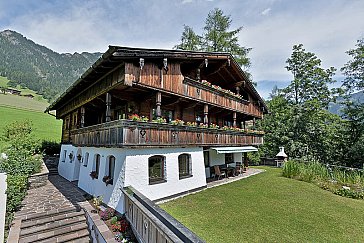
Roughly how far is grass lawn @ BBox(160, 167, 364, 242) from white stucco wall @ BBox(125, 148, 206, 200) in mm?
633

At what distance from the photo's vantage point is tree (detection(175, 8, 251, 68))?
25.7 m

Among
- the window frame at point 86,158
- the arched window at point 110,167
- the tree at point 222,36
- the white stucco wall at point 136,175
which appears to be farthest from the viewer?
the tree at point 222,36

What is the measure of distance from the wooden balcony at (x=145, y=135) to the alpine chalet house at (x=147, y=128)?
0.13 feet

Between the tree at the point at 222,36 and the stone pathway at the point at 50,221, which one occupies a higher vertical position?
the tree at the point at 222,36

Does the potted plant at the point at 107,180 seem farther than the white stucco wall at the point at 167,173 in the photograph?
Yes

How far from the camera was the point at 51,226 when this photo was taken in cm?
821

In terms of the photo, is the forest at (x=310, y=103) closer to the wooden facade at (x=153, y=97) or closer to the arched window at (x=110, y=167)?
the wooden facade at (x=153, y=97)

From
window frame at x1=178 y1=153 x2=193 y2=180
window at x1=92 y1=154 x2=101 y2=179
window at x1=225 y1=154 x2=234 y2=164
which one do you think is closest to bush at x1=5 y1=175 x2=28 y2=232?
window at x1=92 y1=154 x2=101 y2=179

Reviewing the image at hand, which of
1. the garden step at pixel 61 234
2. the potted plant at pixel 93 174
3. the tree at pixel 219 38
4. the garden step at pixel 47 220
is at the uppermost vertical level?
the tree at pixel 219 38

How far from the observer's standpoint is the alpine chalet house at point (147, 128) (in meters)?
8.88

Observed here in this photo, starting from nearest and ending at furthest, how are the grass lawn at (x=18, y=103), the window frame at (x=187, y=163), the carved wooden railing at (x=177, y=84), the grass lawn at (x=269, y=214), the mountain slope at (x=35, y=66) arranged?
the grass lawn at (x=269, y=214) → the carved wooden railing at (x=177, y=84) → the window frame at (x=187, y=163) → the grass lawn at (x=18, y=103) → the mountain slope at (x=35, y=66)

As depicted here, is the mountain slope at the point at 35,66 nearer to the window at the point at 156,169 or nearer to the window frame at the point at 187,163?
the window frame at the point at 187,163

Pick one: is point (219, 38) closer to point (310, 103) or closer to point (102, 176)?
point (310, 103)

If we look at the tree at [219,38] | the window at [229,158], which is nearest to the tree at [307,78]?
the tree at [219,38]
